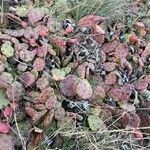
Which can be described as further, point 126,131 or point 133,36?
point 133,36

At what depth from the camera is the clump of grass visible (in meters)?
2.87

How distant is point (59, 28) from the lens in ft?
8.98

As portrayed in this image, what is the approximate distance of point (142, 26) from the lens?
306cm

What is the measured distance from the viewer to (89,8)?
2994 millimetres

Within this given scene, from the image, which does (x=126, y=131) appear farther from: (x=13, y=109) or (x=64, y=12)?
(x=64, y=12)

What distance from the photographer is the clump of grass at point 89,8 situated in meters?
2.87

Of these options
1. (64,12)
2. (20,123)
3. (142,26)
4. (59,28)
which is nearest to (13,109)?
(20,123)

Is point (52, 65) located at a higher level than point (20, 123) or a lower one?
higher

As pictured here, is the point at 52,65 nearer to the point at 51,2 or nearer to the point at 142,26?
the point at 51,2

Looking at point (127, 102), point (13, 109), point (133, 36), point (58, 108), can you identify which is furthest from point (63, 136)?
point (133, 36)

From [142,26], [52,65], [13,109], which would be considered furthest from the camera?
[142,26]

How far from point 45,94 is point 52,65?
9.5 inches

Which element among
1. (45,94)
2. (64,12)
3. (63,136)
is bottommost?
(63,136)

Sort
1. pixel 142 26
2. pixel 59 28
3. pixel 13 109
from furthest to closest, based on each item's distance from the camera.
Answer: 1. pixel 142 26
2. pixel 59 28
3. pixel 13 109
